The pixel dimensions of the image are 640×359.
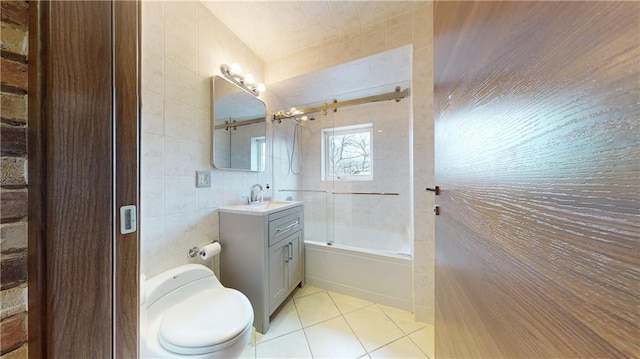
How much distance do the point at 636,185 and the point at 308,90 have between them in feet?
7.61

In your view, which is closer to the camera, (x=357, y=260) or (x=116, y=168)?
(x=116, y=168)

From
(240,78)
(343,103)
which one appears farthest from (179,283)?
(343,103)

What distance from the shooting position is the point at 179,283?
3.70ft

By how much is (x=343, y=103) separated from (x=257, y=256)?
6.01ft

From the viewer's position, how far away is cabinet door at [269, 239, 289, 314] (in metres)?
1.45

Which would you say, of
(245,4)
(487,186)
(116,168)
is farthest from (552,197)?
(245,4)

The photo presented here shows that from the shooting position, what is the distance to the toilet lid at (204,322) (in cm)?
80

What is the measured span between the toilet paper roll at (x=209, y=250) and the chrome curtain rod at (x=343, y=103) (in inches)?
59.0

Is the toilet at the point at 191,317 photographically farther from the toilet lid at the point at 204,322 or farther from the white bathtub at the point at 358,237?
the white bathtub at the point at 358,237

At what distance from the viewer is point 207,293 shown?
1.19 metres

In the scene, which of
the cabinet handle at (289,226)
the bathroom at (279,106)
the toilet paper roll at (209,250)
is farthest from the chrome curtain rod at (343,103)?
the toilet paper roll at (209,250)

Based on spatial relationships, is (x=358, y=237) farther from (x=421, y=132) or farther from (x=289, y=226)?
(x=421, y=132)

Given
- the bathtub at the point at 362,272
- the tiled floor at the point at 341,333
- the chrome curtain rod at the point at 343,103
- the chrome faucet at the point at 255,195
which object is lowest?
the tiled floor at the point at 341,333

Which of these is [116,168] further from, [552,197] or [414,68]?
[414,68]
